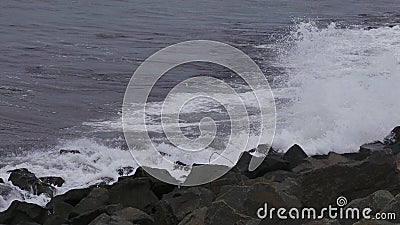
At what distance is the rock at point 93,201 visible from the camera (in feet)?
20.3

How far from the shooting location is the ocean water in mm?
9391

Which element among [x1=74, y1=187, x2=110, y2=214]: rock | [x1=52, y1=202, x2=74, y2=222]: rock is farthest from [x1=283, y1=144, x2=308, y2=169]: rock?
[x1=52, y1=202, x2=74, y2=222]: rock

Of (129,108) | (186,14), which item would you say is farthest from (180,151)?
(186,14)

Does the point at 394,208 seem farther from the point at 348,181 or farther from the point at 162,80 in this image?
the point at 162,80

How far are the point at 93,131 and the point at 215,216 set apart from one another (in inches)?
207

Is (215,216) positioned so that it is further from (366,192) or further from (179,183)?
(179,183)

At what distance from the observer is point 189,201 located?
5.87 m

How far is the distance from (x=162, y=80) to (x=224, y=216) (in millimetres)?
8650

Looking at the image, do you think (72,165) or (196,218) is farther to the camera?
(72,165)

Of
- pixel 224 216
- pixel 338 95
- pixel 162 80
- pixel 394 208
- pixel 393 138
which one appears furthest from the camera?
pixel 162 80

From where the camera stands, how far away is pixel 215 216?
511 centimetres

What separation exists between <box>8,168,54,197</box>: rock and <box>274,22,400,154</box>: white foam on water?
2850 millimetres

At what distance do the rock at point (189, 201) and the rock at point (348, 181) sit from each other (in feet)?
2.37

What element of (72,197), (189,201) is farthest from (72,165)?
(189,201)
